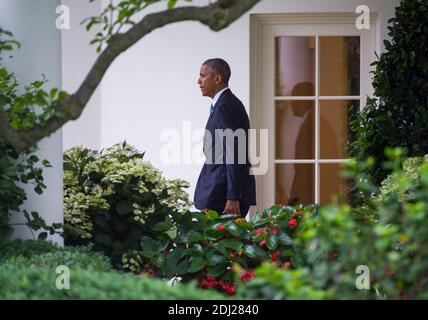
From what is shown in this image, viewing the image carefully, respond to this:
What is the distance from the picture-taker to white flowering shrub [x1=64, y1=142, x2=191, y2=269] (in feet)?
19.9

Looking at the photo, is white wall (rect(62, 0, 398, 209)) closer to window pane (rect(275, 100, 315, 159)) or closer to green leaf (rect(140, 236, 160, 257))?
window pane (rect(275, 100, 315, 159))

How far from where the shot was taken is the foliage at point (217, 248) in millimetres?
5652

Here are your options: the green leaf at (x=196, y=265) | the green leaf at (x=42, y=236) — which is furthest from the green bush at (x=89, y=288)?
the green leaf at (x=196, y=265)

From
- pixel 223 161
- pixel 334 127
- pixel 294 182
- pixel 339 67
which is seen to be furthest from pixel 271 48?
pixel 223 161

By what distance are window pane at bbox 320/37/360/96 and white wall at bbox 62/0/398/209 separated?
0.35 m

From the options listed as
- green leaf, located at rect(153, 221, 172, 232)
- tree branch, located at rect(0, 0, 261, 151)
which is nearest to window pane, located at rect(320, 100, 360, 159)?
green leaf, located at rect(153, 221, 172, 232)

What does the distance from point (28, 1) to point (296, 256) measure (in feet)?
6.68

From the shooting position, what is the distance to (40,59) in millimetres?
5828

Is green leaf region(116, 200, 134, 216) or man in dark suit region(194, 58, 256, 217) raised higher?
man in dark suit region(194, 58, 256, 217)

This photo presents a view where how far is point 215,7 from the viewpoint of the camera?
3.87 metres

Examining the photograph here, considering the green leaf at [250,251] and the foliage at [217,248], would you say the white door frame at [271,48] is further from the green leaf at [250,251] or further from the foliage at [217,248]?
the green leaf at [250,251]
